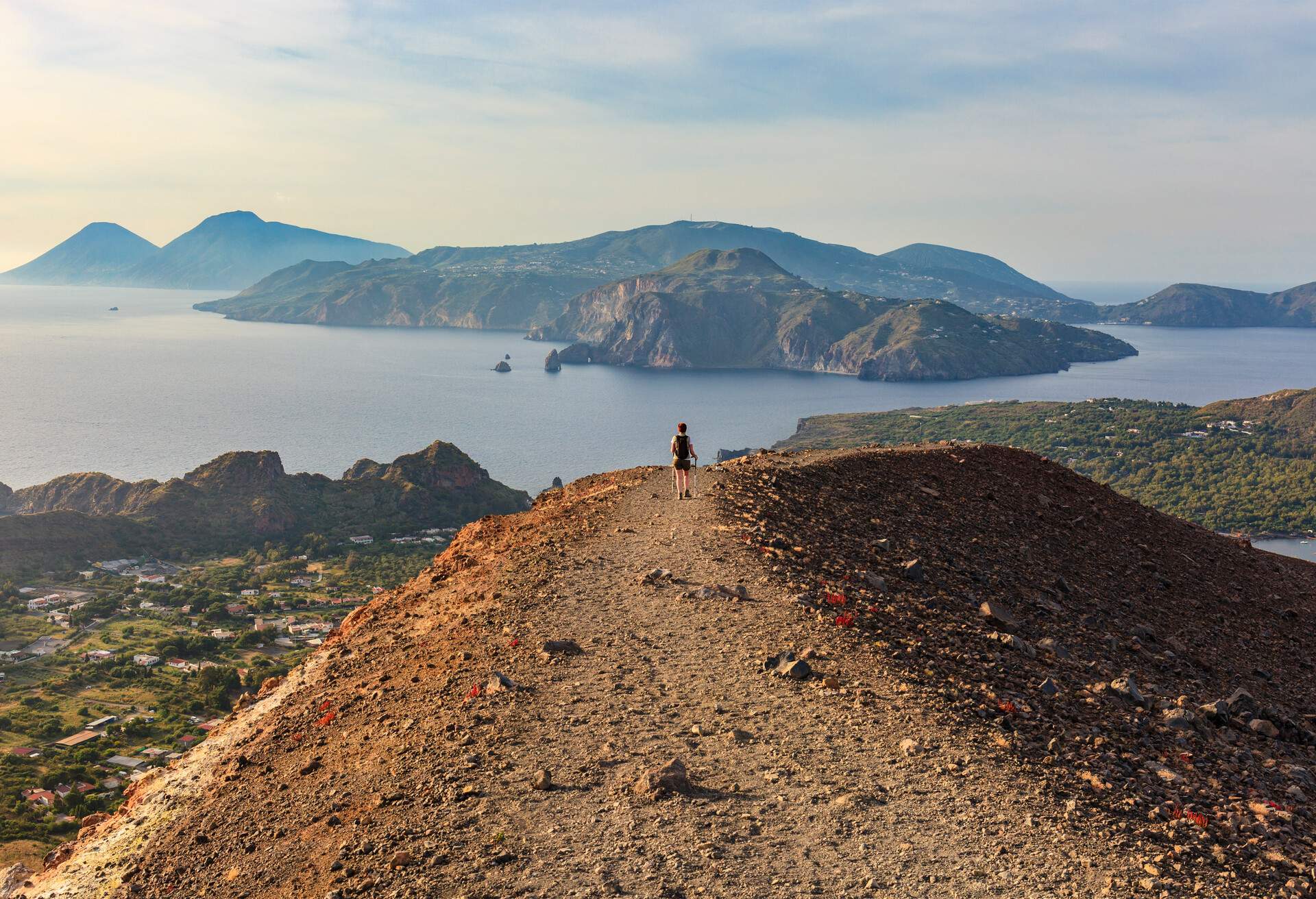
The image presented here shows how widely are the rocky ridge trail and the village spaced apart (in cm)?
2432

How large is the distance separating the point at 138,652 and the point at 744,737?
6418 centimetres

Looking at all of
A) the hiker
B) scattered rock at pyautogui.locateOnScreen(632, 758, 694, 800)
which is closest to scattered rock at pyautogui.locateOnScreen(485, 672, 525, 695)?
scattered rock at pyautogui.locateOnScreen(632, 758, 694, 800)

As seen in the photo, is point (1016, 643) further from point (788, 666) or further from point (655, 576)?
point (655, 576)

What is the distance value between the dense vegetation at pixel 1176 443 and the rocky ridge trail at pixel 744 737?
3264 inches

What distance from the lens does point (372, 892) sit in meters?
8.84

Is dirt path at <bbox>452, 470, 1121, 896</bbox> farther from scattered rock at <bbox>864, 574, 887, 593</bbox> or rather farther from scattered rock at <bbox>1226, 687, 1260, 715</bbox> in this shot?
scattered rock at <bbox>1226, 687, 1260, 715</bbox>

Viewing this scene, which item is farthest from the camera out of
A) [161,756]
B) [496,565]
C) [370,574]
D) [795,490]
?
[370,574]

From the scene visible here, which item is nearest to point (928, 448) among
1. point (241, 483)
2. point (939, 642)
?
point (939, 642)

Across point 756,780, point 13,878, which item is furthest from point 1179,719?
point 13,878

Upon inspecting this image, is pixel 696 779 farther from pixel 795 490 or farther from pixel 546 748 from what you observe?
pixel 795 490

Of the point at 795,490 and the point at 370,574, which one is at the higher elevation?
the point at 795,490

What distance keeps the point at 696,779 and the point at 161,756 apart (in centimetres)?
4245

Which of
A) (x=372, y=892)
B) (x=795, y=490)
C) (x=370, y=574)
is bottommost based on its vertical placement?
(x=370, y=574)

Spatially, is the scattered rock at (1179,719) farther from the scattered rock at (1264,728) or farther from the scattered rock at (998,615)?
the scattered rock at (998,615)
